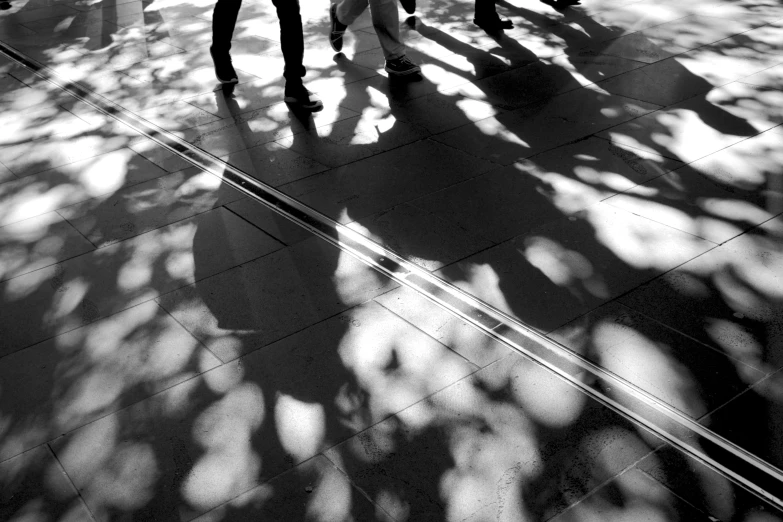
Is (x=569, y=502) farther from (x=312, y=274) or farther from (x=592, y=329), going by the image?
(x=312, y=274)

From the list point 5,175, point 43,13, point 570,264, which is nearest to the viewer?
point 570,264

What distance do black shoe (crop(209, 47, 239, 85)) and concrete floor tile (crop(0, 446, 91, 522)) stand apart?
4494 millimetres

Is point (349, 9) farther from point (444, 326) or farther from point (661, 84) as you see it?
point (444, 326)

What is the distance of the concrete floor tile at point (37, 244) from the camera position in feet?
15.4

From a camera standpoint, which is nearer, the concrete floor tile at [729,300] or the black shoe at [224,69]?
the concrete floor tile at [729,300]

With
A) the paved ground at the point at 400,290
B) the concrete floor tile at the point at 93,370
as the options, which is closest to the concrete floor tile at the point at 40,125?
the paved ground at the point at 400,290

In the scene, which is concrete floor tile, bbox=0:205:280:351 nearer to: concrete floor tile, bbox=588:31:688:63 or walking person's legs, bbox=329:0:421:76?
walking person's legs, bbox=329:0:421:76

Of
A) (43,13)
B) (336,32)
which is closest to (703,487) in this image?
(336,32)

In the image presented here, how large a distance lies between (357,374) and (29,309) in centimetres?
185

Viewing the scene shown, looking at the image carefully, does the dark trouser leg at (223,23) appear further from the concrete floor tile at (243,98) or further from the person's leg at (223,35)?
the concrete floor tile at (243,98)

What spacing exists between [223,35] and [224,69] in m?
0.28

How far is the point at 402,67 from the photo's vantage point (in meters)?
7.03

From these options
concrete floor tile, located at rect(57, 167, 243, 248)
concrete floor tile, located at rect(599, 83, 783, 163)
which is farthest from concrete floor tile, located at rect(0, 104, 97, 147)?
concrete floor tile, located at rect(599, 83, 783, 163)

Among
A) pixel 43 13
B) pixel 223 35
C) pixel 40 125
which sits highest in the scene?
pixel 223 35
